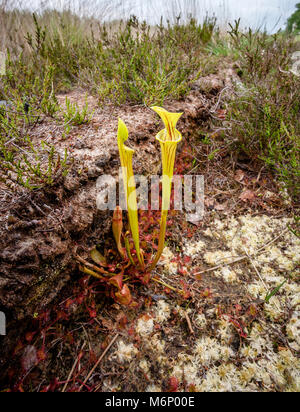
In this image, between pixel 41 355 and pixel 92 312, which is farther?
pixel 92 312

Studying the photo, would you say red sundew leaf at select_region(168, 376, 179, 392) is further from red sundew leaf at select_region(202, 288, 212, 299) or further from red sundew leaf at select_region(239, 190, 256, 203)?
red sundew leaf at select_region(239, 190, 256, 203)

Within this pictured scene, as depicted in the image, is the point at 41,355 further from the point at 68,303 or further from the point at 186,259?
the point at 186,259

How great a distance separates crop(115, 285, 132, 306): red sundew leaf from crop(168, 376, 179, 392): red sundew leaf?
590 mm

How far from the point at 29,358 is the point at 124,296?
0.72 metres

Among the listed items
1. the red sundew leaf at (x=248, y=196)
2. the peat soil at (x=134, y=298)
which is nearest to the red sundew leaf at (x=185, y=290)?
the peat soil at (x=134, y=298)

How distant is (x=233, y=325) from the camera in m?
1.84

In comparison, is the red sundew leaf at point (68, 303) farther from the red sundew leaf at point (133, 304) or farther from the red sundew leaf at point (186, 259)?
the red sundew leaf at point (186, 259)

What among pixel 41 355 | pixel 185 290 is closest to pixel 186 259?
pixel 185 290

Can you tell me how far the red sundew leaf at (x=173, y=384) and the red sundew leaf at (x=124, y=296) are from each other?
590mm

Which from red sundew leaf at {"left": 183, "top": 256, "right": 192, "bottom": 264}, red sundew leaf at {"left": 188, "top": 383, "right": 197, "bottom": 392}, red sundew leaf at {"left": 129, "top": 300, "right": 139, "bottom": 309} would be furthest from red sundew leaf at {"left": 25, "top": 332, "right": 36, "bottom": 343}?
red sundew leaf at {"left": 183, "top": 256, "right": 192, "bottom": 264}

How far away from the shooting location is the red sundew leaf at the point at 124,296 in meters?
1.74

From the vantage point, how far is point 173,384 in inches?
61.7
